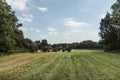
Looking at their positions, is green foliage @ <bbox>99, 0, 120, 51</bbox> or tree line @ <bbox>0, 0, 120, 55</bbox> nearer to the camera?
tree line @ <bbox>0, 0, 120, 55</bbox>

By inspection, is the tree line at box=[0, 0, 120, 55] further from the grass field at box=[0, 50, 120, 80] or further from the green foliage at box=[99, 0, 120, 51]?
the grass field at box=[0, 50, 120, 80]

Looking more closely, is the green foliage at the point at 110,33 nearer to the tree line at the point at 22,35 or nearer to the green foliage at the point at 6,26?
the tree line at the point at 22,35

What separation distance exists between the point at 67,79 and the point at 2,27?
29500 millimetres

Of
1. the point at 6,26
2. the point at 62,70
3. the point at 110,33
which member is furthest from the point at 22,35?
the point at 62,70

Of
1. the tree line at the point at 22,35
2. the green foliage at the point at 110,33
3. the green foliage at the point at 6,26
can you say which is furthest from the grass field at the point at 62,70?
the green foliage at the point at 110,33

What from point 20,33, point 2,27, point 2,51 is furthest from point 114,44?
point 2,27

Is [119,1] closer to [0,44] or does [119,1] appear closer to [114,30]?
[114,30]

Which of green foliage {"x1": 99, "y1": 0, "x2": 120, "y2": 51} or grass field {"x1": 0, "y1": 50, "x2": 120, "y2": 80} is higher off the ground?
green foliage {"x1": 99, "y1": 0, "x2": 120, "y2": 51}

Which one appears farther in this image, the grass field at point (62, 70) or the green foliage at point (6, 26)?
the green foliage at point (6, 26)

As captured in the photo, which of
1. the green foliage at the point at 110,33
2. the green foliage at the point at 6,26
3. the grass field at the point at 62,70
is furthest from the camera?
the green foliage at the point at 110,33

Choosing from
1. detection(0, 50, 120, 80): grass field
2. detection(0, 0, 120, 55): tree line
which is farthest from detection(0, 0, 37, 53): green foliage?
detection(0, 50, 120, 80): grass field

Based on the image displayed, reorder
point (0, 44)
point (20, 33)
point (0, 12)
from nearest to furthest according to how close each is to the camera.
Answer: point (0, 12), point (0, 44), point (20, 33)

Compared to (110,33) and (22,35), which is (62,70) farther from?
(110,33)

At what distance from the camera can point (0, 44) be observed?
4850 centimetres
